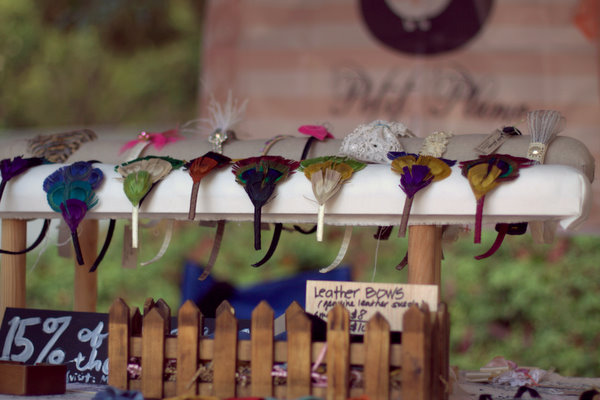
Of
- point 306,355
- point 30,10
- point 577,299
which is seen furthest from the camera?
point 30,10

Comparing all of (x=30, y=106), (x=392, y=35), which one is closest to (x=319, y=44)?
(x=392, y=35)

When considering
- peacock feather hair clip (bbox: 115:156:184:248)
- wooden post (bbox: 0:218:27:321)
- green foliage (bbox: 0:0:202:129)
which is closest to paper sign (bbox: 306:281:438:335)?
peacock feather hair clip (bbox: 115:156:184:248)

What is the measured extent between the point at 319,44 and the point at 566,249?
167 cm

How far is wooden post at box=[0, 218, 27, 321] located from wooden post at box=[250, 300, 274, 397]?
75cm

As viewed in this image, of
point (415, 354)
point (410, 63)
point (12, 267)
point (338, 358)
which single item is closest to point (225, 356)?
point (338, 358)

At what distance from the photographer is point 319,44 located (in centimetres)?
329

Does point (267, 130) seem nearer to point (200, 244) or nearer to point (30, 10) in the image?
point (200, 244)

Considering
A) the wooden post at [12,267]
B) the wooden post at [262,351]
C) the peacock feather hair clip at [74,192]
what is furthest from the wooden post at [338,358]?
the wooden post at [12,267]

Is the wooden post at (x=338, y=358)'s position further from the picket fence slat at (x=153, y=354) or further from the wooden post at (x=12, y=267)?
the wooden post at (x=12, y=267)

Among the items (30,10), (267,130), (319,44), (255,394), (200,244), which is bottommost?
(255,394)

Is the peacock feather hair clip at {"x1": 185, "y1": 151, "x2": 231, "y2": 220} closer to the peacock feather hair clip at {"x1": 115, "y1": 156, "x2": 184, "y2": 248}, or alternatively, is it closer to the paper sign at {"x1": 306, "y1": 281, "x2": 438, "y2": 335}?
the peacock feather hair clip at {"x1": 115, "y1": 156, "x2": 184, "y2": 248}

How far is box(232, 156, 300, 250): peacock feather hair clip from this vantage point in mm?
1514

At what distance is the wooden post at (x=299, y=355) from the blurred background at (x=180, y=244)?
151 cm

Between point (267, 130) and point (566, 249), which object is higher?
point (267, 130)
